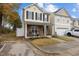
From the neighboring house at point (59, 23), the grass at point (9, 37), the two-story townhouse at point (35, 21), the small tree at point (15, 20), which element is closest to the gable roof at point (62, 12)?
the neighboring house at point (59, 23)

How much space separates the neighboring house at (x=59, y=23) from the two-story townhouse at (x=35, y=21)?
8 centimetres

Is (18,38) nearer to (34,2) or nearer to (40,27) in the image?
(40,27)

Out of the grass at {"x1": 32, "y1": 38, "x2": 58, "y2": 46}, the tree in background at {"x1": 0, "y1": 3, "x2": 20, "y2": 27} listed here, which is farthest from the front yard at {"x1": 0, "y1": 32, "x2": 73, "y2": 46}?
the tree in background at {"x1": 0, "y1": 3, "x2": 20, "y2": 27}

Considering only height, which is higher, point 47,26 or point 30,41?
point 47,26

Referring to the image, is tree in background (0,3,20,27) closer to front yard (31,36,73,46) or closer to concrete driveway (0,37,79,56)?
concrete driveway (0,37,79,56)

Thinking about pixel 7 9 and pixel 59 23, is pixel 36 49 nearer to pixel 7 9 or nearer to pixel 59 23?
pixel 59 23

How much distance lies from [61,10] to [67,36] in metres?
0.33

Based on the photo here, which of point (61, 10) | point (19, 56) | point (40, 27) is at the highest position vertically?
point (61, 10)

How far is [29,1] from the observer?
2.57 metres

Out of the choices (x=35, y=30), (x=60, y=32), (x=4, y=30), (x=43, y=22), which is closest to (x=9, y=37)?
(x=4, y=30)

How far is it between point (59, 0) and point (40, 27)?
40 cm

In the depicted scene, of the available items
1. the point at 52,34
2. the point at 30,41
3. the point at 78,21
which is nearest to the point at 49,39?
the point at 52,34

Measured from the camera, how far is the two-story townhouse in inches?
101

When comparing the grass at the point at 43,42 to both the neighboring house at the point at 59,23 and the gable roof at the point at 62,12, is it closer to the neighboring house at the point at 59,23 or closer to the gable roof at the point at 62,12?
the neighboring house at the point at 59,23
